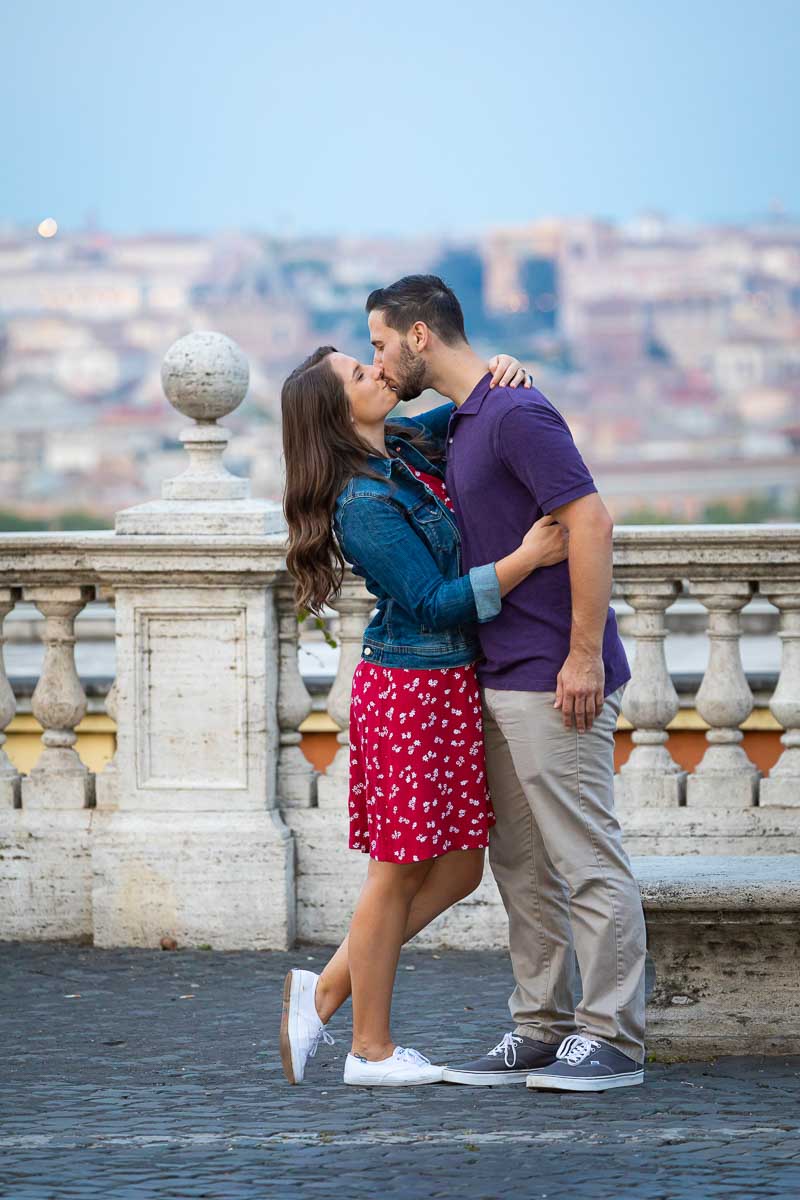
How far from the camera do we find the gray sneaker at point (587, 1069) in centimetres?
361

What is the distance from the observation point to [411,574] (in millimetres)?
3576

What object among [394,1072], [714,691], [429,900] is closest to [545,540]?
[429,900]

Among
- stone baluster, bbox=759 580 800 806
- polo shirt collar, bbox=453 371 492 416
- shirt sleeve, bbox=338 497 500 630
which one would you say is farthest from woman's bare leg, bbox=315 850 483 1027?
stone baluster, bbox=759 580 800 806

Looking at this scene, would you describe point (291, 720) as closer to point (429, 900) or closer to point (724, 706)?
point (724, 706)

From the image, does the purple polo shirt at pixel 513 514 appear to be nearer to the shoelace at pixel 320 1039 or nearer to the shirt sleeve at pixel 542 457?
the shirt sleeve at pixel 542 457

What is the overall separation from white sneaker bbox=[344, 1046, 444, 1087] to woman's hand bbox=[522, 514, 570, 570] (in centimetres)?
102

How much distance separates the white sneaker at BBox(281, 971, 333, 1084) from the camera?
3.79 meters

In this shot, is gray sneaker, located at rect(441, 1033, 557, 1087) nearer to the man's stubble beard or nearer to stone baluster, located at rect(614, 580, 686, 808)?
the man's stubble beard

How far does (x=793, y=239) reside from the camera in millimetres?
178375

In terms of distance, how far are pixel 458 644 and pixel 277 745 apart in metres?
1.61

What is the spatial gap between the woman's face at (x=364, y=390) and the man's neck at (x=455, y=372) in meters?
0.09

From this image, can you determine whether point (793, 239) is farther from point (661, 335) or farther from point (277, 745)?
point (277, 745)

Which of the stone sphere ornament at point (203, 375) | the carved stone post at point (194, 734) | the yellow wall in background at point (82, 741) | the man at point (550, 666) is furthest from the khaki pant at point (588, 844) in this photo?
the yellow wall in background at point (82, 741)

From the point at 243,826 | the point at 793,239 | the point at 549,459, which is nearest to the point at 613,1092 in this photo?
the point at 549,459
